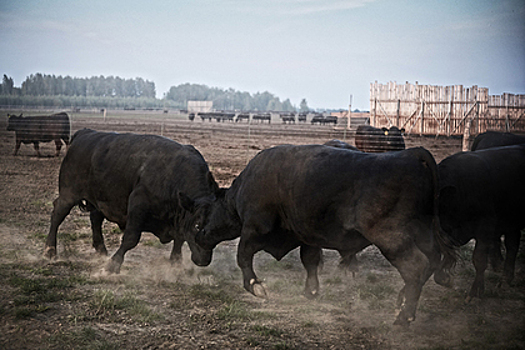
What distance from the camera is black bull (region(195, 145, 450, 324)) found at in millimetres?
3912

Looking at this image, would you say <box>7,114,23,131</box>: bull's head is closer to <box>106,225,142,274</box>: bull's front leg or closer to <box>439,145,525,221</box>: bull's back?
<box>106,225,142,274</box>: bull's front leg

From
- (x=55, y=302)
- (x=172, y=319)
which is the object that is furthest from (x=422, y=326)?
(x=55, y=302)

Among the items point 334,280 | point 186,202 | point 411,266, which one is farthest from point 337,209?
point 186,202

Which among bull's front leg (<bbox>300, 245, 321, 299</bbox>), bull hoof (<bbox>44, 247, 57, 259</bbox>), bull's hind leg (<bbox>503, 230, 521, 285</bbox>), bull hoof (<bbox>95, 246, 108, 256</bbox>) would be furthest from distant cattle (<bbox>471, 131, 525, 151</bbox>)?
bull hoof (<bbox>44, 247, 57, 259</bbox>)

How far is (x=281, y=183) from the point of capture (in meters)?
4.62

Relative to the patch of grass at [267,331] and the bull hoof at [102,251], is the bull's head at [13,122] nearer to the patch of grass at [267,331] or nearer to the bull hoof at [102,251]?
the bull hoof at [102,251]

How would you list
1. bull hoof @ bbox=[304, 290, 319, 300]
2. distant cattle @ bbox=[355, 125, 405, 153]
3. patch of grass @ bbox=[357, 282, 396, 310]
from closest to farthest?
patch of grass @ bbox=[357, 282, 396, 310] → bull hoof @ bbox=[304, 290, 319, 300] → distant cattle @ bbox=[355, 125, 405, 153]

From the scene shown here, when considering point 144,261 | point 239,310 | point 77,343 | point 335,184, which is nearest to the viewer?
point 77,343

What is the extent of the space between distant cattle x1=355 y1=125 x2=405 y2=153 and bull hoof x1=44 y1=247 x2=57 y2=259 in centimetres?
964

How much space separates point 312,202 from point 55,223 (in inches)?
154

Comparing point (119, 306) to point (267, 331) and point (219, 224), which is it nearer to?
point (219, 224)

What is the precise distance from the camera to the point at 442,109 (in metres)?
20.8

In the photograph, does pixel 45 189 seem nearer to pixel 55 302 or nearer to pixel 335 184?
pixel 55 302

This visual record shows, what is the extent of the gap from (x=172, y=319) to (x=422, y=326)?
93.1 inches
